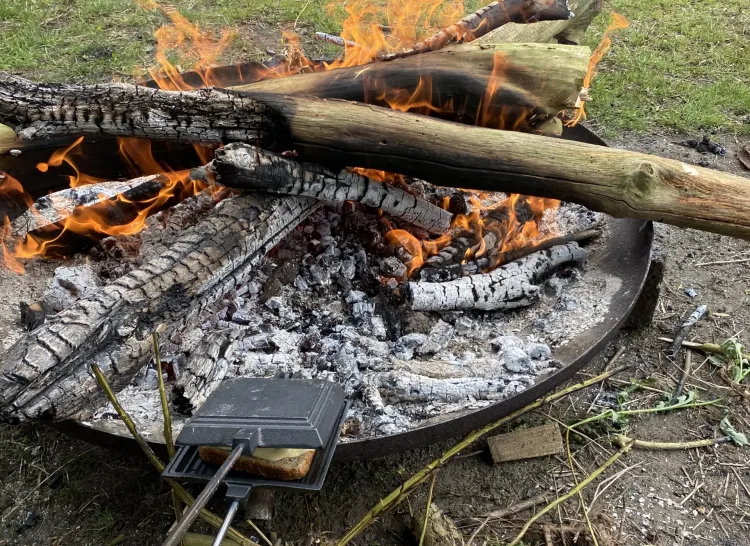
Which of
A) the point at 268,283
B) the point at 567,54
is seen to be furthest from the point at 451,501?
the point at 567,54

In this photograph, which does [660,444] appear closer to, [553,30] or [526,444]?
[526,444]

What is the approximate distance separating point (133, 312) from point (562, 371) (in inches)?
53.1

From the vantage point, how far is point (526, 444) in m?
2.20

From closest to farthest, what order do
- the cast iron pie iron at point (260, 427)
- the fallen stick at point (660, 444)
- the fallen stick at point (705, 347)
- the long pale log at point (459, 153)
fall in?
the cast iron pie iron at point (260, 427) → the long pale log at point (459, 153) → the fallen stick at point (660, 444) → the fallen stick at point (705, 347)

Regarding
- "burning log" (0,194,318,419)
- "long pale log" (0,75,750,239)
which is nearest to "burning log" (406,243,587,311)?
"long pale log" (0,75,750,239)

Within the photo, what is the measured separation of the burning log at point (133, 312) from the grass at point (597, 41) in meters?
2.97

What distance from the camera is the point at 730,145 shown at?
155 inches

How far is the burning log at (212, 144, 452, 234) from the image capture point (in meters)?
1.92

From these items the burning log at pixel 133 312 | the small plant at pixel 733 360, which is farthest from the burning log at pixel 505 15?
the small plant at pixel 733 360

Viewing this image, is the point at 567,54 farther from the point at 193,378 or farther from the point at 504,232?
the point at 193,378

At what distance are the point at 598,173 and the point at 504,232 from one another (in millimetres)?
728

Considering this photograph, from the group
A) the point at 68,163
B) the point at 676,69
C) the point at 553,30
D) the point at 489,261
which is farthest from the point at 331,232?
the point at 676,69

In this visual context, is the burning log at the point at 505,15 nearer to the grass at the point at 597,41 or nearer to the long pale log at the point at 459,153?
the long pale log at the point at 459,153

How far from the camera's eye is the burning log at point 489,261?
248cm
